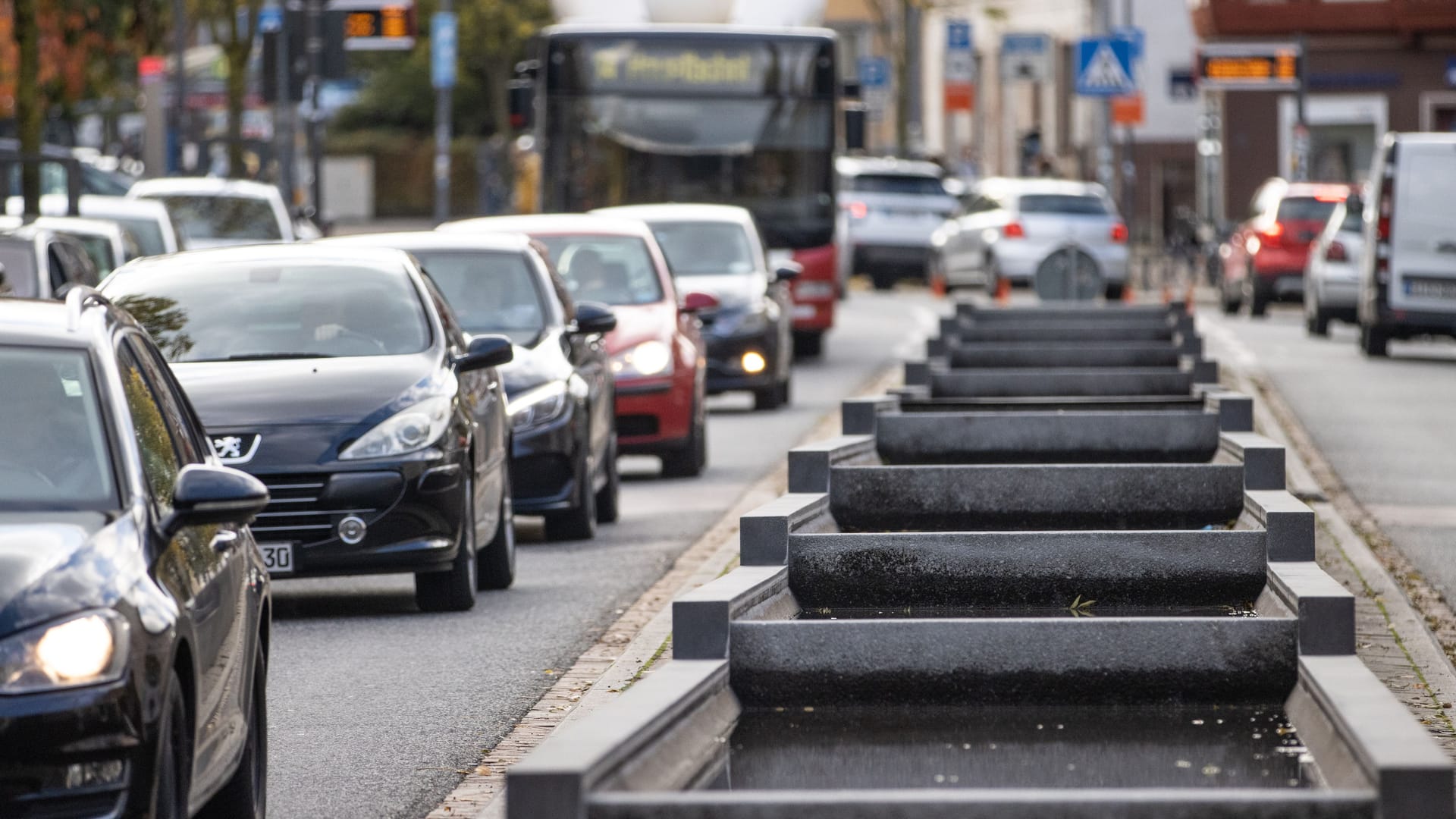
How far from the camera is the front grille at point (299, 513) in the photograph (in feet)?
34.9

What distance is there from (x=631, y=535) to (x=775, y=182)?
13290 mm

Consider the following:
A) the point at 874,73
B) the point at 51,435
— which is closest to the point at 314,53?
the point at 51,435

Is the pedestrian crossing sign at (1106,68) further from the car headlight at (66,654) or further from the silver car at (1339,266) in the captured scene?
the car headlight at (66,654)

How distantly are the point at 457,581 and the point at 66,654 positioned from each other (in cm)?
604

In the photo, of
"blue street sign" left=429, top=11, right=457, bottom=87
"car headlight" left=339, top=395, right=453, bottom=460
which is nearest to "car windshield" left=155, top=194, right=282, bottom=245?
"car headlight" left=339, top=395, right=453, bottom=460

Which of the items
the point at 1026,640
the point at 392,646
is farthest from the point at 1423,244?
the point at 1026,640

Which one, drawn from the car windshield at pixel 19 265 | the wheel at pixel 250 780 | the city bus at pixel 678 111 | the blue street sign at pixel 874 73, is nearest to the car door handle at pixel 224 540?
the wheel at pixel 250 780

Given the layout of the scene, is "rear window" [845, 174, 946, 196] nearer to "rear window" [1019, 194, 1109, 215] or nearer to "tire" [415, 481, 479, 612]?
"rear window" [1019, 194, 1109, 215]

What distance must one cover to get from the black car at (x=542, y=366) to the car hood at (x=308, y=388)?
178 centimetres

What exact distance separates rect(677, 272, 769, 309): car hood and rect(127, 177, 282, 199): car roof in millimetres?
8397

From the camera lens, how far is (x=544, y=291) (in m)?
14.6

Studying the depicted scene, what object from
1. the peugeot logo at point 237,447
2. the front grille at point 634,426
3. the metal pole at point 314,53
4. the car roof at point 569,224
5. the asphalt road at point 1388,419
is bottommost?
the asphalt road at point 1388,419

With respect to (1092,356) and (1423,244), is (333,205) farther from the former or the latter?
(1092,356)

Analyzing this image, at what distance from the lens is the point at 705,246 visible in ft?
75.2
